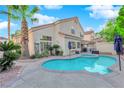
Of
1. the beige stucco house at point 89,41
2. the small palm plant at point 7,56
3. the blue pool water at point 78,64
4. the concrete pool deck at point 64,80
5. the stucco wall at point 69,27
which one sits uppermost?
the stucco wall at point 69,27

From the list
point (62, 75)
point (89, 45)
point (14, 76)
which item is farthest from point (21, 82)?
point (89, 45)

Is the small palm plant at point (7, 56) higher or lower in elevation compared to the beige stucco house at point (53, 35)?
lower

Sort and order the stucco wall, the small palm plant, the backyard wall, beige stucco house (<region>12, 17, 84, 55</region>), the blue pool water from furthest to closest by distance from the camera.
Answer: the backyard wall
the stucco wall
beige stucco house (<region>12, 17, 84, 55</region>)
the blue pool water
the small palm plant

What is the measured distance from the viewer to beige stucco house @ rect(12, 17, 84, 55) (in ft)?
25.8

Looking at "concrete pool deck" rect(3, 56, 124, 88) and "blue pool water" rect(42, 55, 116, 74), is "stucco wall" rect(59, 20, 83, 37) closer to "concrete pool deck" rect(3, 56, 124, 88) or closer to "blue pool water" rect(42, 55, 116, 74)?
"blue pool water" rect(42, 55, 116, 74)

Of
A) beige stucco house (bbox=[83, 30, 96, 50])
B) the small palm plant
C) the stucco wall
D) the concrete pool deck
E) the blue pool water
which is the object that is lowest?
the concrete pool deck

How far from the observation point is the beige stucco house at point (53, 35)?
25.8 ft

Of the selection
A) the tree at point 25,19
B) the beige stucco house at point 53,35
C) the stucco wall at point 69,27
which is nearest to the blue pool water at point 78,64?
the beige stucco house at point 53,35

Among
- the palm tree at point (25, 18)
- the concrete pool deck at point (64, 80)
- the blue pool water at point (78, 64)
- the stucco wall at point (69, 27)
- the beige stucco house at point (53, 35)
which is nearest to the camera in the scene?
the concrete pool deck at point (64, 80)

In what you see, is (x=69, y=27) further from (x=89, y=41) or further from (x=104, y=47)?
(x=104, y=47)

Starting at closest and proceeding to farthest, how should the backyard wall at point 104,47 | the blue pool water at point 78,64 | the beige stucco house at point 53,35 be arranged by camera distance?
the blue pool water at point 78,64
the beige stucco house at point 53,35
the backyard wall at point 104,47

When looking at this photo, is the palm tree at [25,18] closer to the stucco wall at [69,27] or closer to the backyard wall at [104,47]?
the stucco wall at [69,27]

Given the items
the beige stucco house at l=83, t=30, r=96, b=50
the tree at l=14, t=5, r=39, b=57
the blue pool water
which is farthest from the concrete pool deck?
the beige stucco house at l=83, t=30, r=96, b=50
